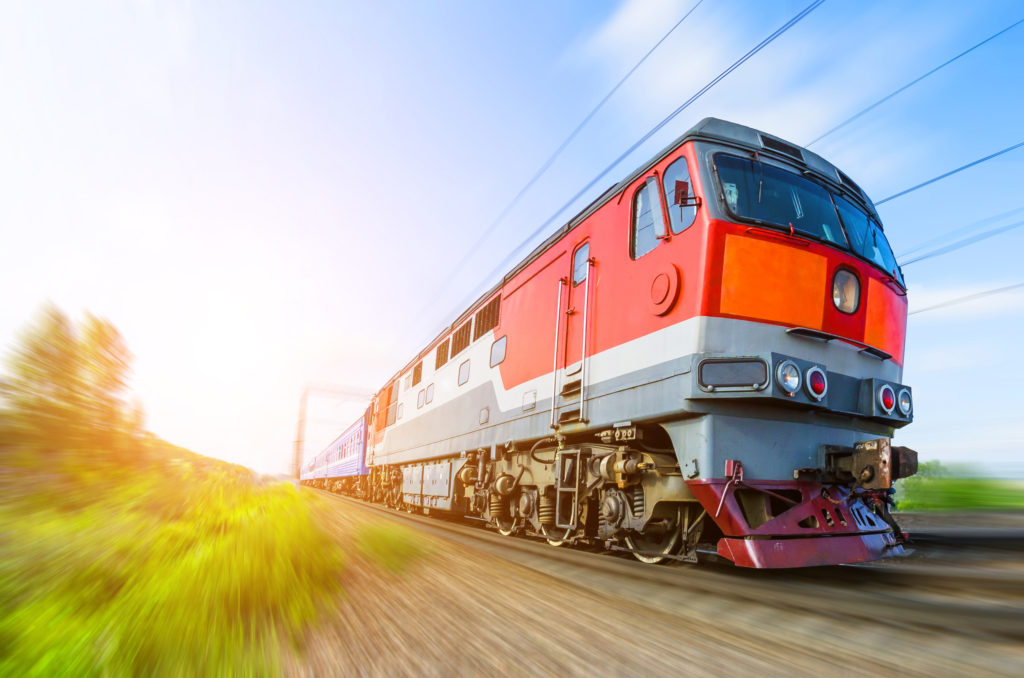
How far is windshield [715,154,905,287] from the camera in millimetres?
4629

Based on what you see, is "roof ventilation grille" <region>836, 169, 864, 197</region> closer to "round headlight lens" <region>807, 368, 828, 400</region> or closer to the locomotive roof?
the locomotive roof

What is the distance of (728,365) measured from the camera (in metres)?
4.20

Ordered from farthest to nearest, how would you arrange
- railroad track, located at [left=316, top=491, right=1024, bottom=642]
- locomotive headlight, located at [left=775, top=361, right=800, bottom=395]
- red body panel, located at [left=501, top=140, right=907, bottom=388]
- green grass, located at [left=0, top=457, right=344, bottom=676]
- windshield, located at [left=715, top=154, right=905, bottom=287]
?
windshield, located at [left=715, top=154, right=905, bottom=287] < red body panel, located at [left=501, top=140, right=907, bottom=388] < locomotive headlight, located at [left=775, top=361, right=800, bottom=395] < railroad track, located at [left=316, top=491, right=1024, bottom=642] < green grass, located at [left=0, top=457, right=344, bottom=676]

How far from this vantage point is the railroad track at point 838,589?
287 centimetres

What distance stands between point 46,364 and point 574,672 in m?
9.97

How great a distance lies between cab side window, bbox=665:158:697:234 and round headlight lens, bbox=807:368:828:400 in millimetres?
1508

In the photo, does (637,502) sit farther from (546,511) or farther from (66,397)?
(66,397)

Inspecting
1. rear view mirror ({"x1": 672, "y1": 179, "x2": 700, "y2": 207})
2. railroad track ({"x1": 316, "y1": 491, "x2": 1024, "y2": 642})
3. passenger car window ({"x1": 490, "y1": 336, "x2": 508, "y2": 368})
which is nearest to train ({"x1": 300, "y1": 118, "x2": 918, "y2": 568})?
rear view mirror ({"x1": 672, "y1": 179, "x2": 700, "y2": 207})

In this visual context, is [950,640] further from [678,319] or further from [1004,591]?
[678,319]

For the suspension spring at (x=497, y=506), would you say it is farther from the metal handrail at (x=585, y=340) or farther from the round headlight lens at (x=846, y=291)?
the round headlight lens at (x=846, y=291)

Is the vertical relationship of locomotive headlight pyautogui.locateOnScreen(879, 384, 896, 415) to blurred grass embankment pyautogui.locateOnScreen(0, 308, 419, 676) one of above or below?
above

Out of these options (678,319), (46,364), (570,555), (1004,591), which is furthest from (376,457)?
(1004,591)

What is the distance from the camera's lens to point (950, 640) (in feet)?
8.09

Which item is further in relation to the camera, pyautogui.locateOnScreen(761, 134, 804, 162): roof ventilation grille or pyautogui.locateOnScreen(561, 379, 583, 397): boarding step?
pyautogui.locateOnScreen(561, 379, 583, 397): boarding step
